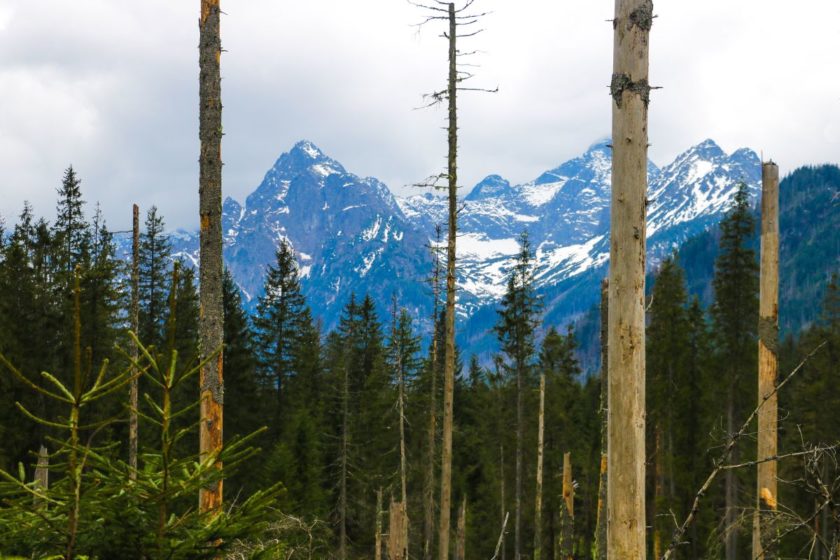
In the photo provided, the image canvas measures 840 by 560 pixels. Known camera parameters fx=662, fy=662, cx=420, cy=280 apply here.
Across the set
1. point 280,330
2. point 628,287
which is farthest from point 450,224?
point 280,330

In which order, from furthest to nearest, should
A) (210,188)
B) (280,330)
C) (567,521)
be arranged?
(280,330) → (567,521) → (210,188)

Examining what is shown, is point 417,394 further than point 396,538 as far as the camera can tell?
Yes

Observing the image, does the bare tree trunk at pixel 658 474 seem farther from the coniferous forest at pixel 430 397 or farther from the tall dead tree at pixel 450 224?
the tall dead tree at pixel 450 224

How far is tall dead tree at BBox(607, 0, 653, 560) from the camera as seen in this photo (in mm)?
5020

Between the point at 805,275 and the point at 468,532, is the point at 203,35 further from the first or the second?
the point at 805,275

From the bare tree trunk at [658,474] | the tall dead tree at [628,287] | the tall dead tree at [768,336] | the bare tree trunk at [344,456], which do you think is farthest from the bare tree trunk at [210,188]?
the bare tree trunk at [658,474]

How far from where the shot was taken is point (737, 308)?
87.2 ft

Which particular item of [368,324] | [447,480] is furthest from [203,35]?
[368,324]

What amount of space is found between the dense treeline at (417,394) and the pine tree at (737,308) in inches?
2.3

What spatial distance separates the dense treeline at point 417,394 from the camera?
2605cm

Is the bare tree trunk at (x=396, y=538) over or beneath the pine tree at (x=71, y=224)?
beneath

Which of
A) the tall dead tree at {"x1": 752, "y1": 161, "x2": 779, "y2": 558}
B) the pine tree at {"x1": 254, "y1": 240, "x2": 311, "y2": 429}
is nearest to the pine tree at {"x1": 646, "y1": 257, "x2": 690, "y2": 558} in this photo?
the pine tree at {"x1": 254, "y1": 240, "x2": 311, "y2": 429}

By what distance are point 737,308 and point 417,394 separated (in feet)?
57.0

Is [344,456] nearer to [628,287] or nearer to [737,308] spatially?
[737,308]
